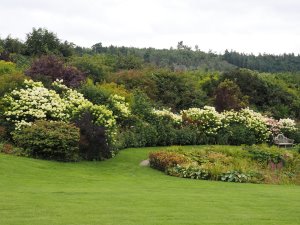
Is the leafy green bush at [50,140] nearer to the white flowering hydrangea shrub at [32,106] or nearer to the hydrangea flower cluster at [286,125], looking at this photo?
the white flowering hydrangea shrub at [32,106]

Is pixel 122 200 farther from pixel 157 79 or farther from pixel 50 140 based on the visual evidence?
pixel 157 79

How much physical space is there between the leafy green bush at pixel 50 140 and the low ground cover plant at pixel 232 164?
135 inches

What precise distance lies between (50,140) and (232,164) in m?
7.18

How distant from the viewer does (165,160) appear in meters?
19.5

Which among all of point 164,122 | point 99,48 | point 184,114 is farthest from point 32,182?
point 99,48

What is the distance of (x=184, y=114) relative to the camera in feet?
102

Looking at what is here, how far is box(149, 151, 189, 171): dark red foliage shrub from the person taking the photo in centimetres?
1929

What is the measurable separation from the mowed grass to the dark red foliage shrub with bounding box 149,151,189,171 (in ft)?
6.56

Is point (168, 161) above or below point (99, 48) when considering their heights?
below

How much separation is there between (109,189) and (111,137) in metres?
9.33

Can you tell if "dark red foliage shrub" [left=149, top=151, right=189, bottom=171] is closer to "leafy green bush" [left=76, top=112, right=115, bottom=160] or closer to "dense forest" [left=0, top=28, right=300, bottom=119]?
"leafy green bush" [left=76, top=112, right=115, bottom=160]

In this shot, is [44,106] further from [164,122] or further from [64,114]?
[164,122]

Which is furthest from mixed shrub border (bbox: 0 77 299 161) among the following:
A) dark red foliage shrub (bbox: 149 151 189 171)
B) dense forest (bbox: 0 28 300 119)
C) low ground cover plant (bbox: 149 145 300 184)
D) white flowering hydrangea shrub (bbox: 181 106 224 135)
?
dense forest (bbox: 0 28 300 119)

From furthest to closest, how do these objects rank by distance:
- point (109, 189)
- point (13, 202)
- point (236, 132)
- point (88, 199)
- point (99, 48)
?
point (99, 48) < point (236, 132) < point (109, 189) < point (88, 199) < point (13, 202)
